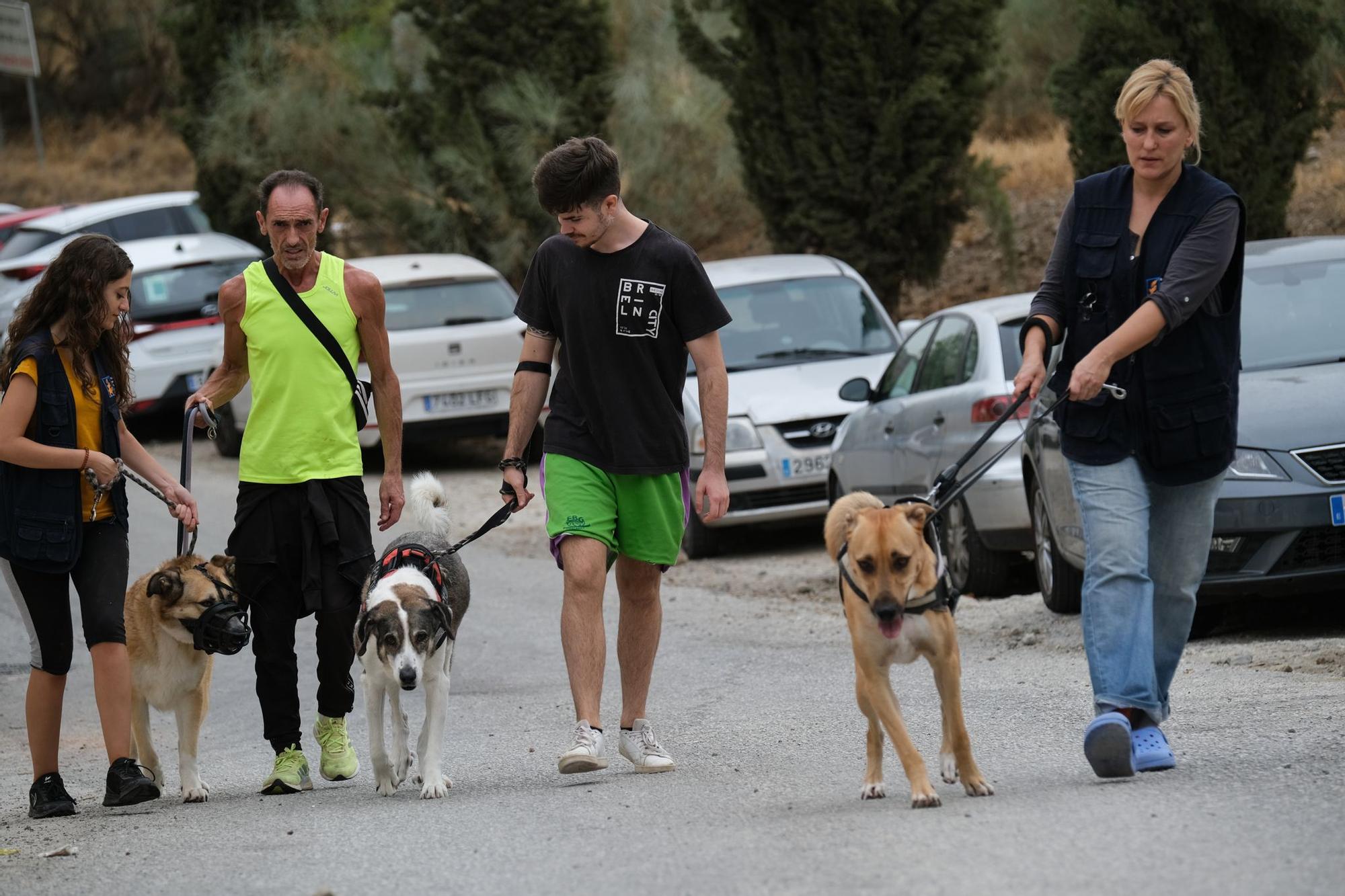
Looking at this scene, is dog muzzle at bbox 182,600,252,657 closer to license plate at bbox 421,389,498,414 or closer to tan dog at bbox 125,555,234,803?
tan dog at bbox 125,555,234,803

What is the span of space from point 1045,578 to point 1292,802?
15.2 ft

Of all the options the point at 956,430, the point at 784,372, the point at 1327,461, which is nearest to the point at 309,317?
the point at 1327,461

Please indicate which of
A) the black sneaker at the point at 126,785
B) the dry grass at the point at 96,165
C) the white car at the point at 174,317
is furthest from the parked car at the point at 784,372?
the dry grass at the point at 96,165

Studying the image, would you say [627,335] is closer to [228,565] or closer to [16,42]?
[228,565]

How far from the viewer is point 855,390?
1145cm

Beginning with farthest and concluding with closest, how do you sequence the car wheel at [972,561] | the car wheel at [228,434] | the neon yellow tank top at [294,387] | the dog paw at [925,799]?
the car wheel at [228,434] < the car wheel at [972,561] < the neon yellow tank top at [294,387] < the dog paw at [925,799]

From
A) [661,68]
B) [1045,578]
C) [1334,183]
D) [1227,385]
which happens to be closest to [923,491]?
[1045,578]

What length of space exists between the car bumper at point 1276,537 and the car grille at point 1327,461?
59mm

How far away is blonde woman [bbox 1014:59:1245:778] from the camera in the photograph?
5559mm

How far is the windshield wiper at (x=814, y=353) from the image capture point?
13.6 meters

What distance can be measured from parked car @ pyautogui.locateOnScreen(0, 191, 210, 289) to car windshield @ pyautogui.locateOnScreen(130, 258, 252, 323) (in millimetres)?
3616

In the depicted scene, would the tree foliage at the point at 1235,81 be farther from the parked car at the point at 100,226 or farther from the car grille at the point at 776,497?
the parked car at the point at 100,226

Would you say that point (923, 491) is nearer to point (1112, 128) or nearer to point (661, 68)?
point (1112, 128)

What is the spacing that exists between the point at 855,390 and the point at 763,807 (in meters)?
6.10
